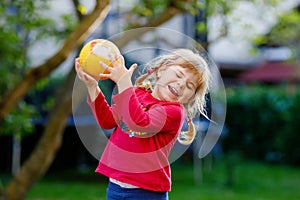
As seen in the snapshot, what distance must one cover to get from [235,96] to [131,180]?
12.0 meters

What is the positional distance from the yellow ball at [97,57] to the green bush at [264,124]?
10778 millimetres

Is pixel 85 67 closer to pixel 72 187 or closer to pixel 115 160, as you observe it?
pixel 115 160

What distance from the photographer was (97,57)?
2.47 meters

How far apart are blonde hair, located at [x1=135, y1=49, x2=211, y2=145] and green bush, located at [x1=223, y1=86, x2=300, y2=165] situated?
1043cm

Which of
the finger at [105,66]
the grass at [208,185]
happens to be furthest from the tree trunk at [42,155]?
the finger at [105,66]

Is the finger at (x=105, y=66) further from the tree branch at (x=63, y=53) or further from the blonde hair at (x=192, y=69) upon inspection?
the tree branch at (x=63, y=53)

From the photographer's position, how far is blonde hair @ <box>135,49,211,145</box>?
2.62 meters

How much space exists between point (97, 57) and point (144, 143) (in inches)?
17.0

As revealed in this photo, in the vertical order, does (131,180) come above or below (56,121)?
above

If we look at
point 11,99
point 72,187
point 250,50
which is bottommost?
point 72,187

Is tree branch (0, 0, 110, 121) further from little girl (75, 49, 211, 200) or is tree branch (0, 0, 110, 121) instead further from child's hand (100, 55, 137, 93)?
child's hand (100, 55, 137, 93)

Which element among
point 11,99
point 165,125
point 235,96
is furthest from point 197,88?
point 235,96

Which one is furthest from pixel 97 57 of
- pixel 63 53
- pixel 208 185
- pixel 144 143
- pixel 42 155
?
pixel 208 185

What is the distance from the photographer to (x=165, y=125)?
255 centimetres
